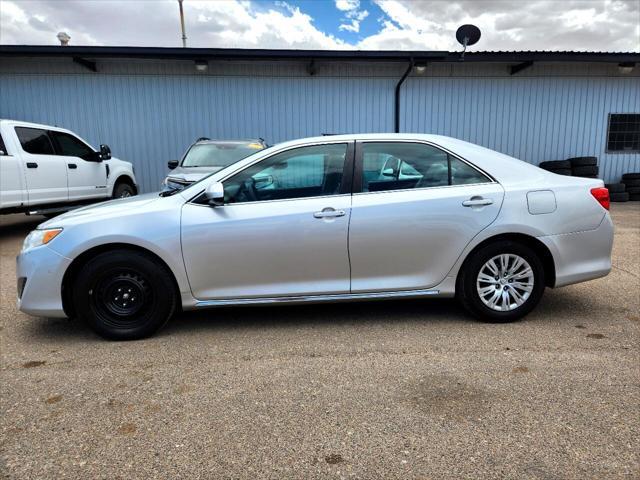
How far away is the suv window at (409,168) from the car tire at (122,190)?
7735 millimetres

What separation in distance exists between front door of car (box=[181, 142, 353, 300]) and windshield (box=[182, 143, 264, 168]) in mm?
4684

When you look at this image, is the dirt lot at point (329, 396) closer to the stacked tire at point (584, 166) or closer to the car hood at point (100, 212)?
the car hood at point (100, 212)

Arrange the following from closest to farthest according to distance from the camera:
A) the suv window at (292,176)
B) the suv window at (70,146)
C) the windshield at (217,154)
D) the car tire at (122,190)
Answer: the suv window at (292,176) < the windshield at (217,154) < the suv window at (70,146) < the car tire at (122,190)

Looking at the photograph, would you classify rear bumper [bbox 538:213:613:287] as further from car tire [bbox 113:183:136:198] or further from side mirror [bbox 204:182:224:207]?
car tire [bbox 113:183:136:198]

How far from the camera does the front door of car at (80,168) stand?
860cm

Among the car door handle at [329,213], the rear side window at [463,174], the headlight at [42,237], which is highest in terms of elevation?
the rear side window at [463,174]

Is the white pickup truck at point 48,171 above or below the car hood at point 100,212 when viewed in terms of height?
above

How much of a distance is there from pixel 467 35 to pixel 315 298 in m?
10.4

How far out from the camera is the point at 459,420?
2.55 meters

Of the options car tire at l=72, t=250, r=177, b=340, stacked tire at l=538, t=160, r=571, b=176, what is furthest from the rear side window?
stacked tire at l=538, t=160, r=571, b=176

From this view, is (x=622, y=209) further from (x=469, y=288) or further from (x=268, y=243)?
(x=268, y=243)

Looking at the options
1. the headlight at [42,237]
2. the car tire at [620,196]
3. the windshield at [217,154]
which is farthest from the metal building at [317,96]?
the headlight at [42,237]

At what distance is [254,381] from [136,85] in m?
11.4

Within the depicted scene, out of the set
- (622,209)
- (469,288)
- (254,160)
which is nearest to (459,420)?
(469,288)
